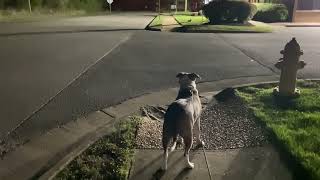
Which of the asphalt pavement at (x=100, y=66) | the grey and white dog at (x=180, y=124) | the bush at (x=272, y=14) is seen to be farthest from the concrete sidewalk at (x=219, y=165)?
the bush at (x=272, y=14)

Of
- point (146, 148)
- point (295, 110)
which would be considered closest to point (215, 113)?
point (295, 110)

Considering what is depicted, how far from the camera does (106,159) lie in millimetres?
5055

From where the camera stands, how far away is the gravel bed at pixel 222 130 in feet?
18.6

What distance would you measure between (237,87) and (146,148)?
12.7 feet

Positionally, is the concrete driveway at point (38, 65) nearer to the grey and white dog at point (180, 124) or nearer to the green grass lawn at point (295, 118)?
the grey and white dog at point (180, 124)

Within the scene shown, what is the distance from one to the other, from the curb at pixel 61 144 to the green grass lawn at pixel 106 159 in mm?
135

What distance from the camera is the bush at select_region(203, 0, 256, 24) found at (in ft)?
80.6

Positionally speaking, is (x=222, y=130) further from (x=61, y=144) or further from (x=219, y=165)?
(x=61, y=144)

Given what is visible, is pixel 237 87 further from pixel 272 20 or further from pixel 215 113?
pixel 272 20

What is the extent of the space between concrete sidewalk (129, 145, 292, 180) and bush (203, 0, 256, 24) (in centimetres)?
2008

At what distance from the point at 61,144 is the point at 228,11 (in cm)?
2086

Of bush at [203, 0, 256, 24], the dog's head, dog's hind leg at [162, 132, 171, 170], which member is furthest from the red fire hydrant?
bush at [203, 0, 256, 24]

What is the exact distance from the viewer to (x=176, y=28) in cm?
2334

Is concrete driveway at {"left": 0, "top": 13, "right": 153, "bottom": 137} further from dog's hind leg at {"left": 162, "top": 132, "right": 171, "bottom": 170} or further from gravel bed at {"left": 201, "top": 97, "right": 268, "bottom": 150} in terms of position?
gravel bed at {"left": 201, "top": 97, "right": 268, "bottom": 150}
